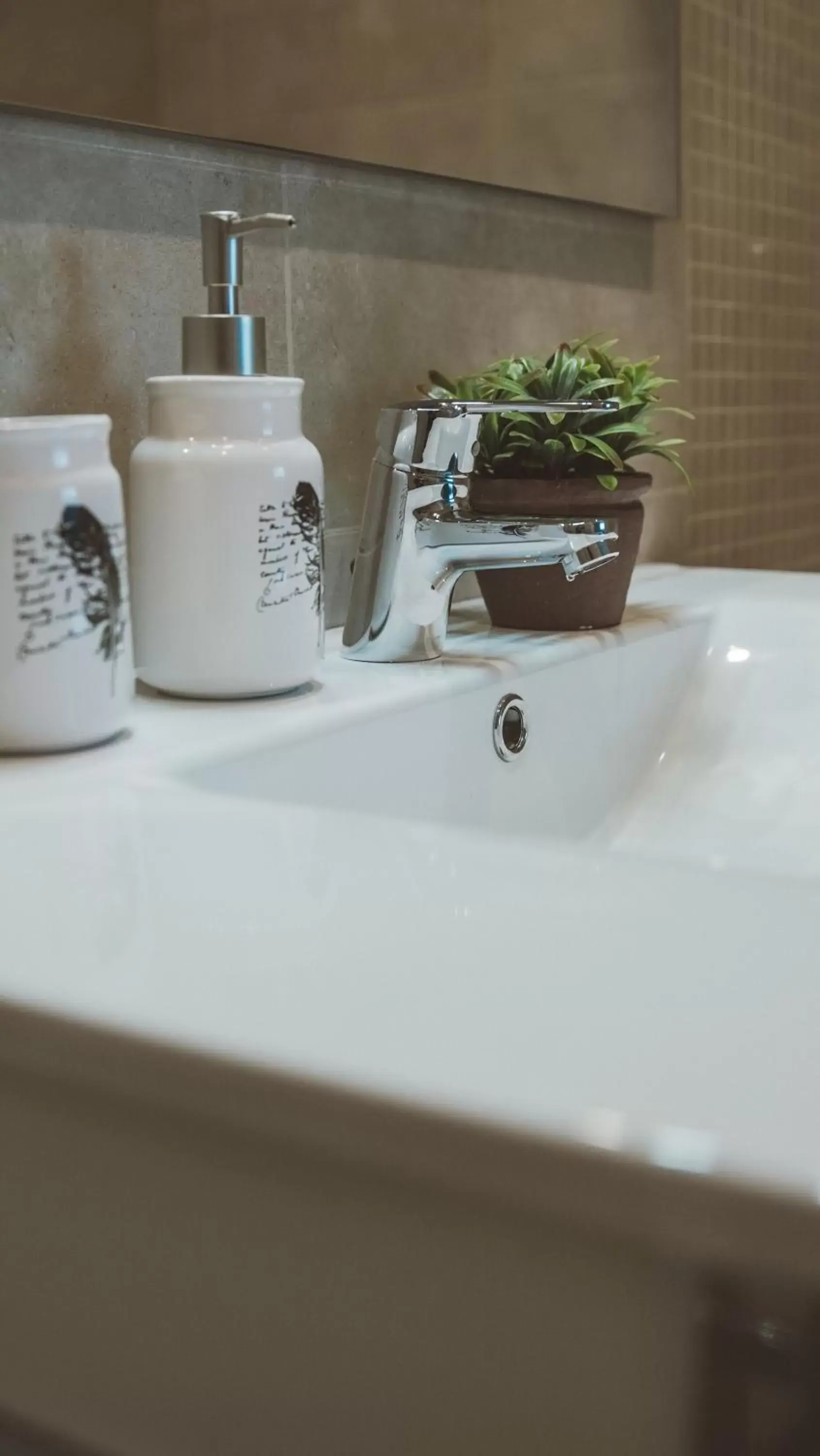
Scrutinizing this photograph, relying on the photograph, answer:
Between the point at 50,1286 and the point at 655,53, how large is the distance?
1133 mm

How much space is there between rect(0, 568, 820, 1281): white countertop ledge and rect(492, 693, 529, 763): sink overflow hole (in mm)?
267

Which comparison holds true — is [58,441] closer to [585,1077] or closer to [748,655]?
[585,1077]

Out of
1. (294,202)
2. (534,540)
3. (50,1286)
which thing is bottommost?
(50,1286)

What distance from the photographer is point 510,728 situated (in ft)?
2.42

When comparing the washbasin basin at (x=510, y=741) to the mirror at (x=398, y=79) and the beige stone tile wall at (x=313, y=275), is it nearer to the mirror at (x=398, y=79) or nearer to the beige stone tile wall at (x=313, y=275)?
the beige stone tile wall at (x=313, y=275)

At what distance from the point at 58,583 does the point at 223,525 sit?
11 centimetres

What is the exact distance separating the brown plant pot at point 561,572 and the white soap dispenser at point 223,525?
20cm

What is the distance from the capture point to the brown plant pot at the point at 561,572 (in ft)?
2.68

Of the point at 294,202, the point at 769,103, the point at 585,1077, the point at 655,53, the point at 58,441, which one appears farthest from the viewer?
the point at 769,103

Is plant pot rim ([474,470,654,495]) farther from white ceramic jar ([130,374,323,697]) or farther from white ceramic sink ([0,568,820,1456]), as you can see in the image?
white ceramic sink ([0,568,820,1456])

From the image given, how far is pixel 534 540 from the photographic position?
2.47 feet

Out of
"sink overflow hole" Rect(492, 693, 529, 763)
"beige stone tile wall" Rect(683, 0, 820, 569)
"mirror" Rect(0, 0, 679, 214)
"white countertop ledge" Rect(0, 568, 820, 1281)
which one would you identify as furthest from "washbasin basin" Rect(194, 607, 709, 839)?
"beige stone tile wall" Rect(683, 0, 820, 569)

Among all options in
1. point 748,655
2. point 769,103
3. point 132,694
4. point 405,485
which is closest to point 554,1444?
point 132,694

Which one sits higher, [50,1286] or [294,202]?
[294,202]
